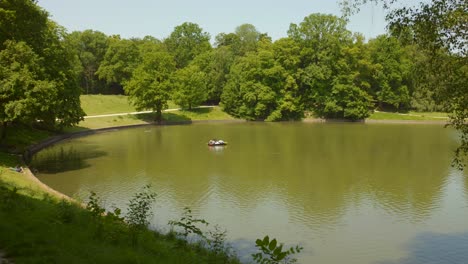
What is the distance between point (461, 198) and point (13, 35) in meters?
36.5

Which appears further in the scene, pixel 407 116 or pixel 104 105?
pixel 407 116

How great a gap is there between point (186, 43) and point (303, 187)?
96347 millimetres

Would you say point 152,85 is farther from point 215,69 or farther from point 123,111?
point 215,69

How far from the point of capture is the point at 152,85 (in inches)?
2968

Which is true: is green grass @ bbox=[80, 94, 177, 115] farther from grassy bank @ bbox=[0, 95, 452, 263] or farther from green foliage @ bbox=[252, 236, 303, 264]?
green foliage @ bbox=[252, 236, 303, 264]

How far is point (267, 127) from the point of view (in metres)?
72.8

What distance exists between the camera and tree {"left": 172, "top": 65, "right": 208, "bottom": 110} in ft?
272

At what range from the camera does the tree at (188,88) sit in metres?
83.0

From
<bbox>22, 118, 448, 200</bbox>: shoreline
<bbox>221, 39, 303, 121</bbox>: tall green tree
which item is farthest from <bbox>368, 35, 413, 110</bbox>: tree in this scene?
<bbox>221, 39, 303, 121</bbox>: tall green tree

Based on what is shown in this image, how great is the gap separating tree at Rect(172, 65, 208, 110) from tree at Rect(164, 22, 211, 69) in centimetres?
2638

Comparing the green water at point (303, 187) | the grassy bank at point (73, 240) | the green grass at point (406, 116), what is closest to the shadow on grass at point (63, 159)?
the green water at point (303, 187)

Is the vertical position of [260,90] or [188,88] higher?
[188,88]

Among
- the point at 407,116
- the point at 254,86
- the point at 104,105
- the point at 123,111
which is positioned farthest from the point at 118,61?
the point at 407,116

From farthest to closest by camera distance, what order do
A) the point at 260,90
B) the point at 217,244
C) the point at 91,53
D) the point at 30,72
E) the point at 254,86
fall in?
the point at 91,53 < the point at 254,86 < the point at 260,90 < the point at 30,72 < the point at 217,244
